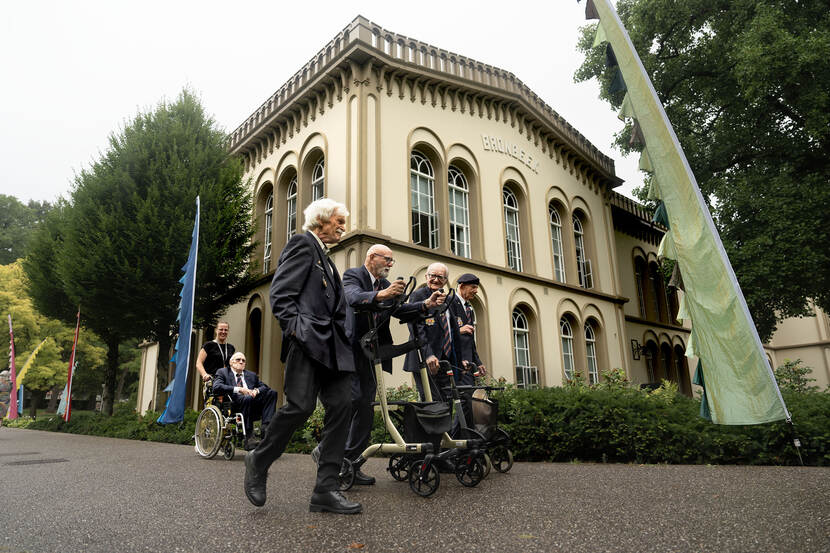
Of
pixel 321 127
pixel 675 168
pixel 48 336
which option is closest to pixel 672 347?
pixel 321 127

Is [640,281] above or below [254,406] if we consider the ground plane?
above

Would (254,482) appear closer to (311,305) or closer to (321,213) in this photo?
(311,305)

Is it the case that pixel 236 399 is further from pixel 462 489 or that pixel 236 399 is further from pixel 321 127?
pixel 321 127

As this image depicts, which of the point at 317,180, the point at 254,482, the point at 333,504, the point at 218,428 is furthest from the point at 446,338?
the point at 317,180

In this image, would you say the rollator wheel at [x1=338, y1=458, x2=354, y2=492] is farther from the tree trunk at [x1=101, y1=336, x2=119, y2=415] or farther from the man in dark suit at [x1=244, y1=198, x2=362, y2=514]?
the tree trunk at [x1=101, y1=336, x2=119, y2=415]

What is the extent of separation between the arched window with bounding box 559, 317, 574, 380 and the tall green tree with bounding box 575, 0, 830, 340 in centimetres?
514

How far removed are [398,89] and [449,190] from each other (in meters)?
3.00

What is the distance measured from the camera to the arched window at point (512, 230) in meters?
15.6

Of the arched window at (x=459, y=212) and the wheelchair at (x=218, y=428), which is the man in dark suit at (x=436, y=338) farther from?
the arched window at (x=459, y=212)

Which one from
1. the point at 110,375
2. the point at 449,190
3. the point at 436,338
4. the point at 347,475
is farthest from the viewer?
the point at 110,375

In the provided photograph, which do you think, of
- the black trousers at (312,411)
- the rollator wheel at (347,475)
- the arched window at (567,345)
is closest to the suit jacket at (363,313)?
the black trousers at (312,411)

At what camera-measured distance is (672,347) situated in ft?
79.6

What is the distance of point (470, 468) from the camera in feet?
13.2

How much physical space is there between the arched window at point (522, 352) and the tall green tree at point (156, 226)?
7.99m
